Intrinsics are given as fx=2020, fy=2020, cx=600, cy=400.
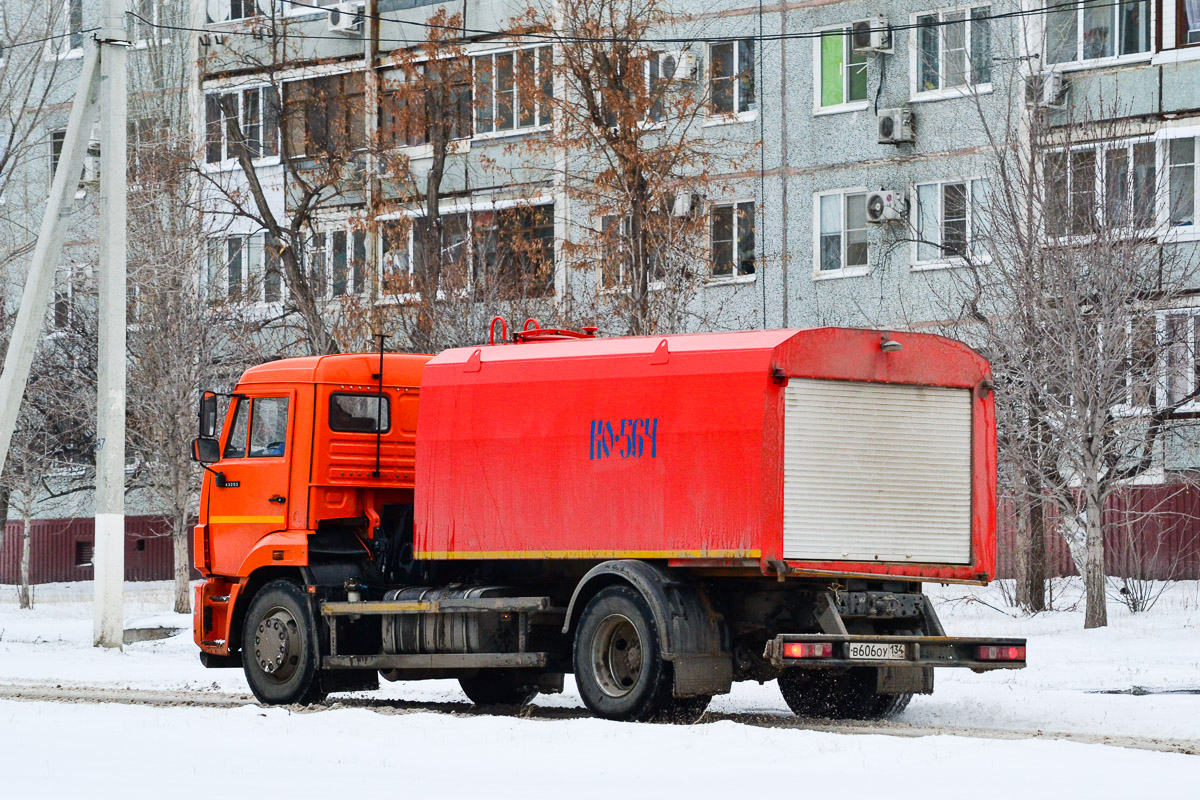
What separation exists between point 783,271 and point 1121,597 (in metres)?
10.1

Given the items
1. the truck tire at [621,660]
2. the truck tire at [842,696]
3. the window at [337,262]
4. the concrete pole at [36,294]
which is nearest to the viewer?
the truck tire at [621,660]

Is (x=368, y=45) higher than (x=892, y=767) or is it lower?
higher

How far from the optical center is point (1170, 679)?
1822 cm

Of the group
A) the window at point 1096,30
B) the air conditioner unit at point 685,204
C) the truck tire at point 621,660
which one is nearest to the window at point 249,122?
the air conditioner unit at point 685,204

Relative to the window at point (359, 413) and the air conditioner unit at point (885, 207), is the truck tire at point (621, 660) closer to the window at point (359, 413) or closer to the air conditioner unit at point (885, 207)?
the window at point (359, 413)

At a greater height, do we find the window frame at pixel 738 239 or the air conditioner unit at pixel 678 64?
the air conditioner unit at pixel 678 64

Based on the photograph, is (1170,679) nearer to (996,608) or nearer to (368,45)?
(996,608)

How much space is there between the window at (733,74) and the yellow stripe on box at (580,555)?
22.6 m

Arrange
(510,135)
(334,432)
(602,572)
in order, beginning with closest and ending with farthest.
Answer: (602,572) → (334,432) → (510,135)

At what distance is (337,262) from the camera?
1640 inches

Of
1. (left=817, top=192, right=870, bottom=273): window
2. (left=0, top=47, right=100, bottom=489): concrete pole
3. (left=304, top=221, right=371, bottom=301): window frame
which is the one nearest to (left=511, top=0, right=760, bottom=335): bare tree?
(left=817, top=192, right=870, bottom=273): window

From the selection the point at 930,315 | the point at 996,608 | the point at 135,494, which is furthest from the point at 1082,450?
the point at 135,494

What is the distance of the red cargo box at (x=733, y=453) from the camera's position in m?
13.8

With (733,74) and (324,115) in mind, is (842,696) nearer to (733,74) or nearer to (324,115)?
(733,74)
